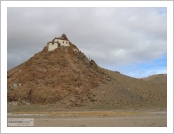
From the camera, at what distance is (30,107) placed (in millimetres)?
40062

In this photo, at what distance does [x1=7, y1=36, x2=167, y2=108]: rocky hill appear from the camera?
42812mm

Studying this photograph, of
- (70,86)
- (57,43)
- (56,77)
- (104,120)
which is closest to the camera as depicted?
(104,120)

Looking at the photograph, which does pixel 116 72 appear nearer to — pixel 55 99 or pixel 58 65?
pixel 58 65

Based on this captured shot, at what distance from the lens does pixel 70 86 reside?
4525 centimetres

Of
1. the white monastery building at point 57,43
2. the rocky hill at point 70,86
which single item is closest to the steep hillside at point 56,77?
the rocky hill at point 70,86

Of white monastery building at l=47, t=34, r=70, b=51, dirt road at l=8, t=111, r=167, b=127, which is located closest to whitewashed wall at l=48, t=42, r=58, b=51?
white monastery building at l=47, t=34, r=70, b=51

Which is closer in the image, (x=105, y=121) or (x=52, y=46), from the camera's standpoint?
(x=105, y=121)

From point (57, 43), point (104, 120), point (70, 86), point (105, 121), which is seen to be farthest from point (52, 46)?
point (105, 121)

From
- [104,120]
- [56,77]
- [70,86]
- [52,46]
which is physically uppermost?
[52,46]

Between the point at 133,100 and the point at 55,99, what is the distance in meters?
14.9

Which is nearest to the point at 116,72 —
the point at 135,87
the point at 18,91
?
the point at 135,87

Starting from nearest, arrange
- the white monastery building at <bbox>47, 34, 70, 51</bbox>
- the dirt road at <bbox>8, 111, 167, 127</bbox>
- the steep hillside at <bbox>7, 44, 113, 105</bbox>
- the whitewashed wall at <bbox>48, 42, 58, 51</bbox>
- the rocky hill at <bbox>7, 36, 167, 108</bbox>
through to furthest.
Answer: the dirt road at <bbox>8, 111, 167, 127</bbox>
the rocky hill at <bbox>7, 36, 167, 108</bbox>
the steep hillside at <bbox>7, 44, 113, 105</bbox>
the whitewashed wall at <bbox>48, 42, 58, 51</bbox>
the white monastery building at <bbox>47, 34, 70, 51</bbox>

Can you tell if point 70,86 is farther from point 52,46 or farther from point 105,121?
point 105,121

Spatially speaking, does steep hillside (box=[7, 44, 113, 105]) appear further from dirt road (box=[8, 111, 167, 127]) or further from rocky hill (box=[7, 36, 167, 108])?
dirt road (box=[8, 111, 167, 127])
